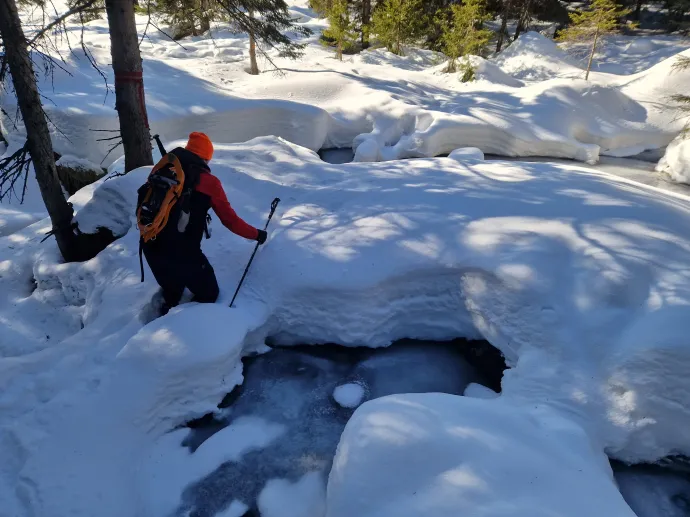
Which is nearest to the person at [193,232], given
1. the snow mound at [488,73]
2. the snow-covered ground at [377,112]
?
the snow-covered ground at [377,112]

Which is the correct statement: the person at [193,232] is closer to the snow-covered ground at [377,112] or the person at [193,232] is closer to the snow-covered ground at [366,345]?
the snow-covered ground at [366,345]

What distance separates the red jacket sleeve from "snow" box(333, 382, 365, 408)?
5.53 feet

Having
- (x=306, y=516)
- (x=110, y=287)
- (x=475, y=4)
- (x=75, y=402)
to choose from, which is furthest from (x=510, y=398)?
(x=475, y=4)

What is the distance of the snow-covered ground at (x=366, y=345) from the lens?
2.85 m

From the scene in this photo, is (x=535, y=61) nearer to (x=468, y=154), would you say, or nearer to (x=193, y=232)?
(x=468, y=154)

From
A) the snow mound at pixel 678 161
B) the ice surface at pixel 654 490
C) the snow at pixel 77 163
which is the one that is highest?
the snow mound at pixel 678 161

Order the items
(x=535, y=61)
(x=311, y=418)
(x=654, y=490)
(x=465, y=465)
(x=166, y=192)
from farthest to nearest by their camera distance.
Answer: (x=535, y=61)
(x=311, y=418)
(x=166, y=192)
(x=654, y=490)
(x=465, y=465)

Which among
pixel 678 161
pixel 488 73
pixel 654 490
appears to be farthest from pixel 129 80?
pixel 488 73

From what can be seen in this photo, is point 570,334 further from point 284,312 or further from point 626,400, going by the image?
point 284,312

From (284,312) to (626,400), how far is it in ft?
10.1

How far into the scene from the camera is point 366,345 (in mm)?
4391

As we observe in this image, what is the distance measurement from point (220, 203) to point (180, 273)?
0.78m

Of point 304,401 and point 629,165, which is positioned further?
point 629,165

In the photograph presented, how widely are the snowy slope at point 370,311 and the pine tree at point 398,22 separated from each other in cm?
1574
